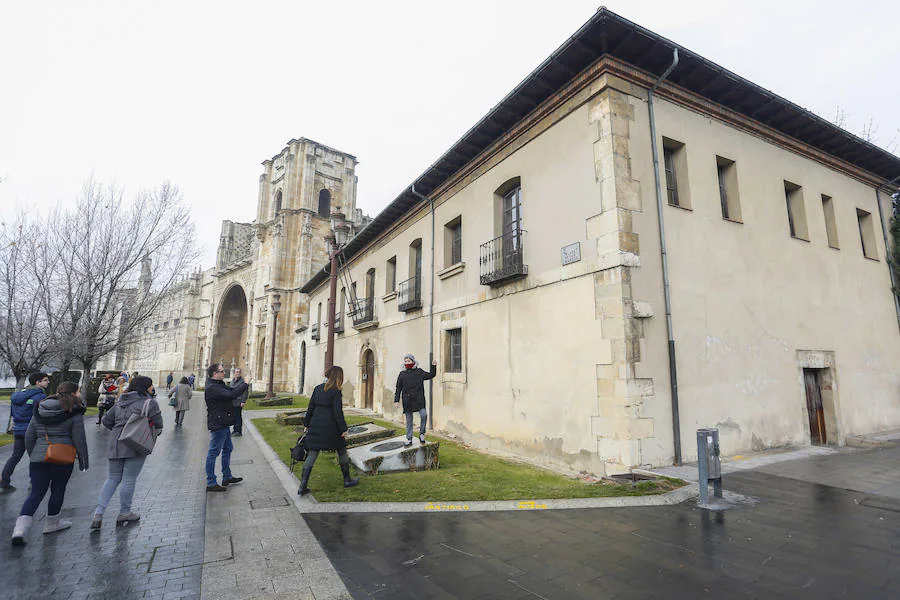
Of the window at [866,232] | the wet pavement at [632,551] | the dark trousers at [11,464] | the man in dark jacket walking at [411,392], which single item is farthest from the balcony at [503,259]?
the window at [866,232]

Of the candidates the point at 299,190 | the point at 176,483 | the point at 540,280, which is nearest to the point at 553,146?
the point at 540,280

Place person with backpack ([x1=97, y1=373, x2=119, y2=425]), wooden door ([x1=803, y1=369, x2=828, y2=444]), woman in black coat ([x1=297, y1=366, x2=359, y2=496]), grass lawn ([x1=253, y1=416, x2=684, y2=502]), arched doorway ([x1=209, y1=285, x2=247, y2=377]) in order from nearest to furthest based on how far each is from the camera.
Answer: grass lawn ([x1=253, y1=416, x2=684, y2=502]), woman in black coat ([x1=297, y1=366, x2=359, y2=496]), wooden door ([x1=803, y1=369, x2=828, y2=444]), person with backpack ([x1=97, y1=373, x2=119, y2=425]), arched doorway ([x1=209, y1=285, x2=247, y2=377])

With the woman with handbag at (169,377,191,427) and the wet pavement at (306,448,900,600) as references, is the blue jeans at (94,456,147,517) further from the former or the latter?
the woman with handbag at (169,377,191,427)

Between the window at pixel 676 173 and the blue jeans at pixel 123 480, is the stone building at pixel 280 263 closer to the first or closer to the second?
the window at pixel 676 173

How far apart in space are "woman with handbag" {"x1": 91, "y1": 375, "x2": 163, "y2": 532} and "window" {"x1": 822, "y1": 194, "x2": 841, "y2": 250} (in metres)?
14.0

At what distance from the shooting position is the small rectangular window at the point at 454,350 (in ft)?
37.0

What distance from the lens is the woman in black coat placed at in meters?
5.66

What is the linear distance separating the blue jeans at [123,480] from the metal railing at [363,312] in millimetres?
11517

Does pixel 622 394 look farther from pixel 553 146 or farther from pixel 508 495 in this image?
pixel 553 146

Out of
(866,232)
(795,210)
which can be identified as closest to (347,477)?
(795,210)

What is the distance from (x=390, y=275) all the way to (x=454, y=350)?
5623mm

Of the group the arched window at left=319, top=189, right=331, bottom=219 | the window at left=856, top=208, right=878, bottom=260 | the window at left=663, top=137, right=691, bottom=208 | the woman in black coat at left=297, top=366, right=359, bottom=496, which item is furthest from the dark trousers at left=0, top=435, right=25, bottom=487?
the arched window at left=319, top=189, right=331, bottom=219

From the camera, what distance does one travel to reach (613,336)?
6652 millimetres

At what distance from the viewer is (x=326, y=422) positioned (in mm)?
5719
